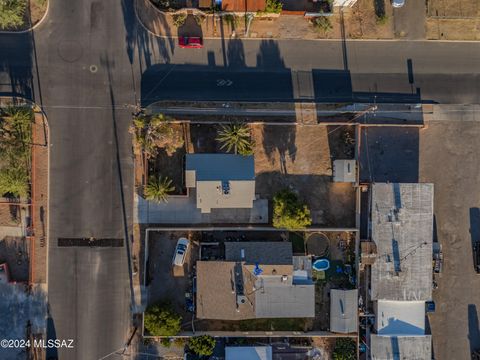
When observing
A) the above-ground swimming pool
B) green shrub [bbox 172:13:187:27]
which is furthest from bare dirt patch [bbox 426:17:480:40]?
the above-ground swimming pool

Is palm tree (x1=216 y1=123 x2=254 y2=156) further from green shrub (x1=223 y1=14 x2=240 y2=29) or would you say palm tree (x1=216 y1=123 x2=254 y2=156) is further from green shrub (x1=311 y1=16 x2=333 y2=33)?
green shrub (x1=311 y1=16 x2=333 y2=33)

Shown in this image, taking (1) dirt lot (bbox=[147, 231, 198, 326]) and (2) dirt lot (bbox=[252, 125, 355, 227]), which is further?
(2) dirt lot (bbox=[252, 125, 355, 227])

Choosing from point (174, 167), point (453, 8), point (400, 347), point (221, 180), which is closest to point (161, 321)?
point (221, 180)

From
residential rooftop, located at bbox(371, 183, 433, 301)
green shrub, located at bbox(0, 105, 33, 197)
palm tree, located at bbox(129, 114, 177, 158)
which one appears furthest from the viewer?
residential rooftop, located at bbox(371, 183, 433, 301)

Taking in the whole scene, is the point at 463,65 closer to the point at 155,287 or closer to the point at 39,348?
the point at 155,287

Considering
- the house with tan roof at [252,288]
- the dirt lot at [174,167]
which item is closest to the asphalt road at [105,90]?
the dirt lot at [174,167]

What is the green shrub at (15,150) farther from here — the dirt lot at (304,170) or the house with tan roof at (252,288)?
the dirt lot at (304,170)

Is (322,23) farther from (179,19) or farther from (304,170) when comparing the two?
(304,170)
